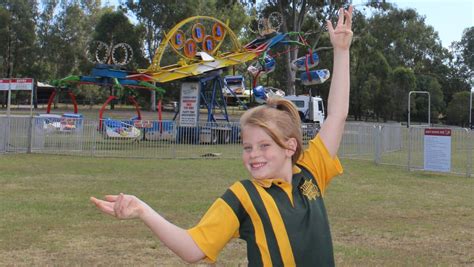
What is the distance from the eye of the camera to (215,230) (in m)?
2.15

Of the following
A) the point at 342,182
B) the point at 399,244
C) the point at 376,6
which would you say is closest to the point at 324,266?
the point at 399,244

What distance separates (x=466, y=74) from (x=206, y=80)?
66.1 m

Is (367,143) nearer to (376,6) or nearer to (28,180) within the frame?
(28,180)

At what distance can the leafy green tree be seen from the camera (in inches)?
2441

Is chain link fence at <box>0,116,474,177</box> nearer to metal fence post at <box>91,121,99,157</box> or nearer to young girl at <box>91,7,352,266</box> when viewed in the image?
metal fence post at <box>91,121,99,157</box>

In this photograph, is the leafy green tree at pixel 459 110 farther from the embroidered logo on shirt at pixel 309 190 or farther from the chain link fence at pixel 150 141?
the embroidered logo on shirt at pixel 309 190

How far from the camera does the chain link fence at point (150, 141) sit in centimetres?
1777

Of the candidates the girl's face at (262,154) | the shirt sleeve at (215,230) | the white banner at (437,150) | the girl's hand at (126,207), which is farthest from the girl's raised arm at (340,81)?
the white banner at (437,150)

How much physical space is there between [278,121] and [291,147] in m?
0.13

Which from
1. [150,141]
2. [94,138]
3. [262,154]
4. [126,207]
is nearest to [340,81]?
[262,154]

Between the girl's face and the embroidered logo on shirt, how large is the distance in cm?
12

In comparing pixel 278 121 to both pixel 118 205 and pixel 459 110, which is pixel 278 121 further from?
pixel 459 110

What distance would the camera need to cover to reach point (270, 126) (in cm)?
219

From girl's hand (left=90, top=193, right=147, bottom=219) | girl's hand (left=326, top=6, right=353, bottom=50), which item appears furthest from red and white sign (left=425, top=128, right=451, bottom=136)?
girl's hand (left=90, top=193, right=147, bottom=219)
